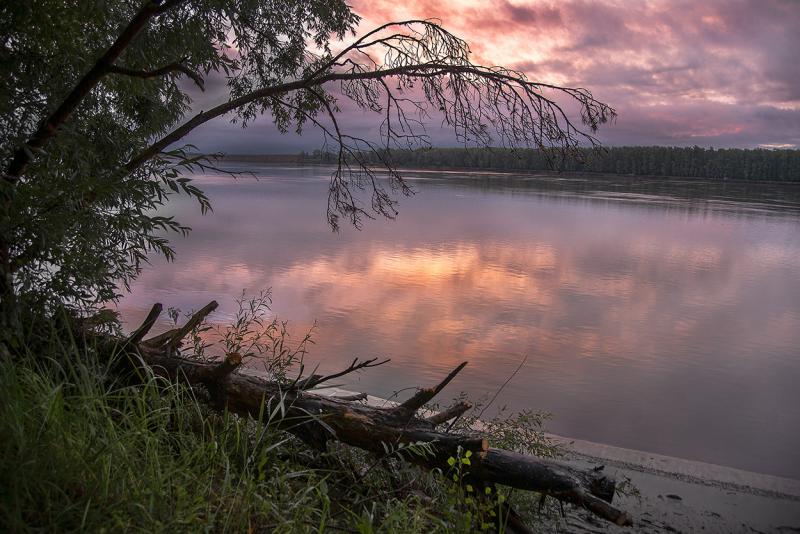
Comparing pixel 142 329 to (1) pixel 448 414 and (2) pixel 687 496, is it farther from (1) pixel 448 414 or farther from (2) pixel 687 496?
(2) pixel 687 496

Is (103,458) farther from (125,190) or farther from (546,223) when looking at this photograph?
(546,223)

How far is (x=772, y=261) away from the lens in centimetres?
2002

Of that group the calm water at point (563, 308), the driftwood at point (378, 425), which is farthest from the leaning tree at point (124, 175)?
the calm water at point (563, 308)

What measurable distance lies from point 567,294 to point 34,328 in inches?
Result: 487

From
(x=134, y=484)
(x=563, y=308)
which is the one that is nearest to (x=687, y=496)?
(x=134, y=484)

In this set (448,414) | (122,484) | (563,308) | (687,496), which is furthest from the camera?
(563,308)

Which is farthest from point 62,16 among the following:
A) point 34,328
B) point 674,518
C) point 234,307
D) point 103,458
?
point 234,307

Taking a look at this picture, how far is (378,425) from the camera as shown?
3619mm

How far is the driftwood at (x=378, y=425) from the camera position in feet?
10.6

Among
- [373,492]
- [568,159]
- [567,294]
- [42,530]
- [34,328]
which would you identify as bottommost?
[567,294]

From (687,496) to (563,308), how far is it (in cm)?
815

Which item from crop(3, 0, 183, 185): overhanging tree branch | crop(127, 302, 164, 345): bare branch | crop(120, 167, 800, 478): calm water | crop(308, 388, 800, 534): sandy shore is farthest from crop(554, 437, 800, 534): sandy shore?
crop(3, 0, 183, 185): overhanging tree branch

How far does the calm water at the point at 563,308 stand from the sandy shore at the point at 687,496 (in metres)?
0.87

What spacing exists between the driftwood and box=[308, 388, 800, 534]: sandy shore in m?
1.20
